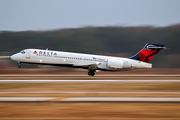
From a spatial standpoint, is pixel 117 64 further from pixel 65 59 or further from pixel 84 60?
pixel 65 59

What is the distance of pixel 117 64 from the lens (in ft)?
136

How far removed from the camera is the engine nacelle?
41406 millimetres

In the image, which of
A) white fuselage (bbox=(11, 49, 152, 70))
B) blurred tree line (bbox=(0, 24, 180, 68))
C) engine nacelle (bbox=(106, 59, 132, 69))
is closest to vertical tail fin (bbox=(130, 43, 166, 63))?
white fuselage (bbox=(11, 49, 152, 70))

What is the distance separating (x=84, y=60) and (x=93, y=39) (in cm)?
10105

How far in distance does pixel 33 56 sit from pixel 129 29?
372 feet

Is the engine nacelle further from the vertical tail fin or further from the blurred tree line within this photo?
the blurred tree line

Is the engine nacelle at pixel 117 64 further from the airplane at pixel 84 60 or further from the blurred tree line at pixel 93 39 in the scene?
the blurred tree line at pixel 93 39

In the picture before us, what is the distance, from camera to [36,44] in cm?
13250

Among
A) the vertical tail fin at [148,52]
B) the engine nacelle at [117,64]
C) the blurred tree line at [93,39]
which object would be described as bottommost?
the engine nacelle at [117,64]

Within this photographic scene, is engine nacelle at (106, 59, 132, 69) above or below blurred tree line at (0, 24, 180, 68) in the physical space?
below

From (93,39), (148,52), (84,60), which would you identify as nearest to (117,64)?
(84,60)

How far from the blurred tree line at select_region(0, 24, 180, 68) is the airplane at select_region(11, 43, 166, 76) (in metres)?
76.4

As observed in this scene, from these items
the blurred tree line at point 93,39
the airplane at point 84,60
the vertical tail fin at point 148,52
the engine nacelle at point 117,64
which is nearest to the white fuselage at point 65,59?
the airplane at point 84,60

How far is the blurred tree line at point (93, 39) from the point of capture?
129 m
